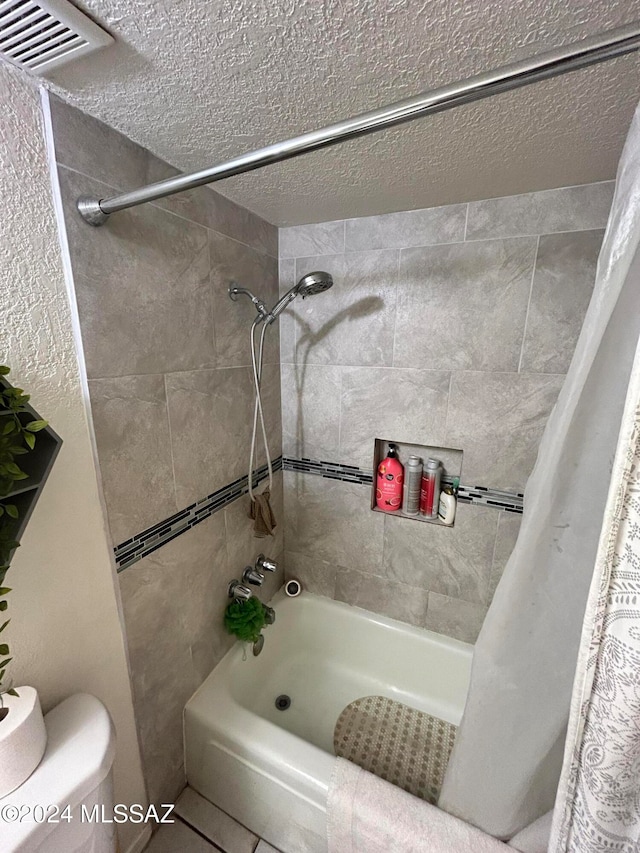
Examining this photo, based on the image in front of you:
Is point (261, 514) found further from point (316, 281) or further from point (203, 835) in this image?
point (203, 835)

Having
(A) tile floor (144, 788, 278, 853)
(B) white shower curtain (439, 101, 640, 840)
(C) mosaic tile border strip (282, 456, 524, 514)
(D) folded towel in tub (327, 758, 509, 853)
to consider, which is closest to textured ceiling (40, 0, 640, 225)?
(B) white shower curtain (439, 101, 640, 840)

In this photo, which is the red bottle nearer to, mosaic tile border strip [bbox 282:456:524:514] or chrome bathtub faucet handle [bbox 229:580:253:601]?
mosaic tile border strip [bbox 282:456:524:514]

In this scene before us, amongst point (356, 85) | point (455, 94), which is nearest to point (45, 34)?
point (356, 85)

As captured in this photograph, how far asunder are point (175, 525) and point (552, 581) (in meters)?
0.98

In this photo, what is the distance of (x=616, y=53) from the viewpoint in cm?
36

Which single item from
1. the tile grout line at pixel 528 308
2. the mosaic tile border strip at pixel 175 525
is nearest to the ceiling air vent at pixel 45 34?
the mosaic tile border strip at pixel 175 525

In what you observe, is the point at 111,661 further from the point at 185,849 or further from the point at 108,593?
the point at 185,849

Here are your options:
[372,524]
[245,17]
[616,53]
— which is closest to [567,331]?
[616,53]

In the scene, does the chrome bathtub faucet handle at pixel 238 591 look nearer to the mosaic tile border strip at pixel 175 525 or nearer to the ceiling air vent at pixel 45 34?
the mosaic tile border strip at pixel 175 525

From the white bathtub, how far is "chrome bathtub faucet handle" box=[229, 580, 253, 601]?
9.4 inches

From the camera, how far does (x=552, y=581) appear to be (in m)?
0.70

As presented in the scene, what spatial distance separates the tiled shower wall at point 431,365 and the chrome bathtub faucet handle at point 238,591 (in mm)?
416

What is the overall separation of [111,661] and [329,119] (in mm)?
1433

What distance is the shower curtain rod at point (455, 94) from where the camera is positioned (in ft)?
1.19
